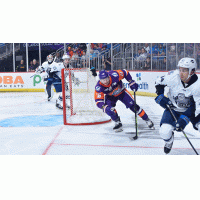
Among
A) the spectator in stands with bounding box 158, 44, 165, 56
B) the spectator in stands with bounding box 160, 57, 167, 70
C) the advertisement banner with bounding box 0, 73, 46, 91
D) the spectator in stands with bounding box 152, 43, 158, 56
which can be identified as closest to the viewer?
the spectator in stands with bounding box 160, 57, 167, 70

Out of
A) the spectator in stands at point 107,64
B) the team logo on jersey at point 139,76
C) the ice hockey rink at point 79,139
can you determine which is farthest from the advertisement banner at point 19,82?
the ice hockey rink at point 79,139

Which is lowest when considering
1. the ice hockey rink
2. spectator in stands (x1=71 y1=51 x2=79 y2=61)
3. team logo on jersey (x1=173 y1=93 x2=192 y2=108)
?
the ice hockey rink

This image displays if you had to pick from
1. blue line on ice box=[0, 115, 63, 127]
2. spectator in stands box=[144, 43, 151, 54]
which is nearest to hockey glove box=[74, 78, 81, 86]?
blue line on ice box=[0, 115, 63, 127]

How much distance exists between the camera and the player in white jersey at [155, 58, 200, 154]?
8.22 ft

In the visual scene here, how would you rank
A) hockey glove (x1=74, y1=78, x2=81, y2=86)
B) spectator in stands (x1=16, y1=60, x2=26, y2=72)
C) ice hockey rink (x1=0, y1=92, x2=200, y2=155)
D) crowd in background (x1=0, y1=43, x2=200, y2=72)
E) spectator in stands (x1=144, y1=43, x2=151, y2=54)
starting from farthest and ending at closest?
spectator in stands (x1=16, y1=60, x2=26, y2=72) → spectator in stands (x1=144, y1=43, x2=151, y2=54) → crowd in background (x1=0, y1=43, x2=200, y2=72) → hockey glove (x1=74, y1=78, x2=81, y2=86) → ice hockey rink (x1=0, y1=92, x2=200, y2=155)

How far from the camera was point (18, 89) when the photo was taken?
33.3ft

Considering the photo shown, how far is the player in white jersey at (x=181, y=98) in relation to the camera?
2.51m

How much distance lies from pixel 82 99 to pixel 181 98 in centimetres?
266

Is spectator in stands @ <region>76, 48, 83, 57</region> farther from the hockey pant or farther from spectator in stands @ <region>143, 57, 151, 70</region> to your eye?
the hockey pant

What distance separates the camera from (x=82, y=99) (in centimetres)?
499

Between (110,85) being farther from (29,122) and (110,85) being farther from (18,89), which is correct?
(18,89)

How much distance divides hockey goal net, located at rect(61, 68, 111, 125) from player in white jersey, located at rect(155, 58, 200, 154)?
1.74m

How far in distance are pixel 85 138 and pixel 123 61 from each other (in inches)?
233

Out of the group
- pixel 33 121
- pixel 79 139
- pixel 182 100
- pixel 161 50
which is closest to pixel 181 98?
pixel 182 100
